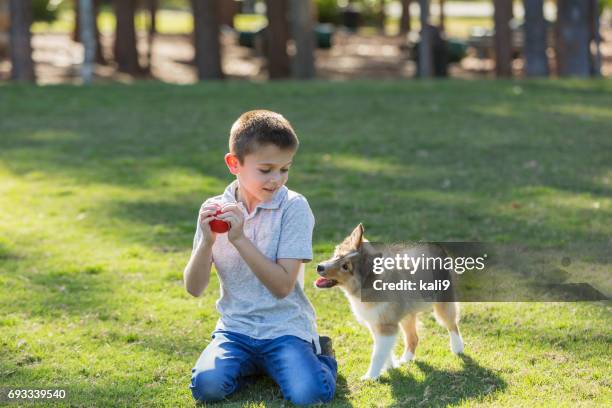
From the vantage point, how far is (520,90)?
56.1 ft

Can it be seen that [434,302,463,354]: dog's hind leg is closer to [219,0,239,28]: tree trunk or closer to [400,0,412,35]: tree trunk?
[400,0,412,35]: tree trunk

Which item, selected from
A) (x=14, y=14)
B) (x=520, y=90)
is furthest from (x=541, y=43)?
(x=14, y=14)

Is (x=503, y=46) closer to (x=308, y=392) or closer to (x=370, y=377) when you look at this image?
(x=370, y=377)

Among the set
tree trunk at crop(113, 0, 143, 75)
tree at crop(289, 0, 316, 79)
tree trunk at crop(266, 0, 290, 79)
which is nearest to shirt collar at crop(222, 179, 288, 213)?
tree at crop(289, 0, 316, 79)

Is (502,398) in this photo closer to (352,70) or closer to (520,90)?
(520,90)

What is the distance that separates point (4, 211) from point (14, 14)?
35.5ft

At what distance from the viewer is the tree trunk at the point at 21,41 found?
19094 mm

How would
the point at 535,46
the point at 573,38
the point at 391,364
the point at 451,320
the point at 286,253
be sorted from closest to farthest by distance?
the point at 286,253 < the point at 391,364 < the point at 451,320 < the point at 535,46 < the point at 573,38

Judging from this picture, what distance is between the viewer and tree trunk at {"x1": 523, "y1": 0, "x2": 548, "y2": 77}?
20.4 m

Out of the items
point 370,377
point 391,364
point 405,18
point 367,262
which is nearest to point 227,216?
point 367,262

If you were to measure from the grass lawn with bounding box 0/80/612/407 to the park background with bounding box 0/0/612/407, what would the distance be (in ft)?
0.07

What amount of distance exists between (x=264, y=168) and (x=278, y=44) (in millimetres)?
17865

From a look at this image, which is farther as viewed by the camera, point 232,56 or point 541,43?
point 232,56

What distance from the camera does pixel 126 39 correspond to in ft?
78.4
